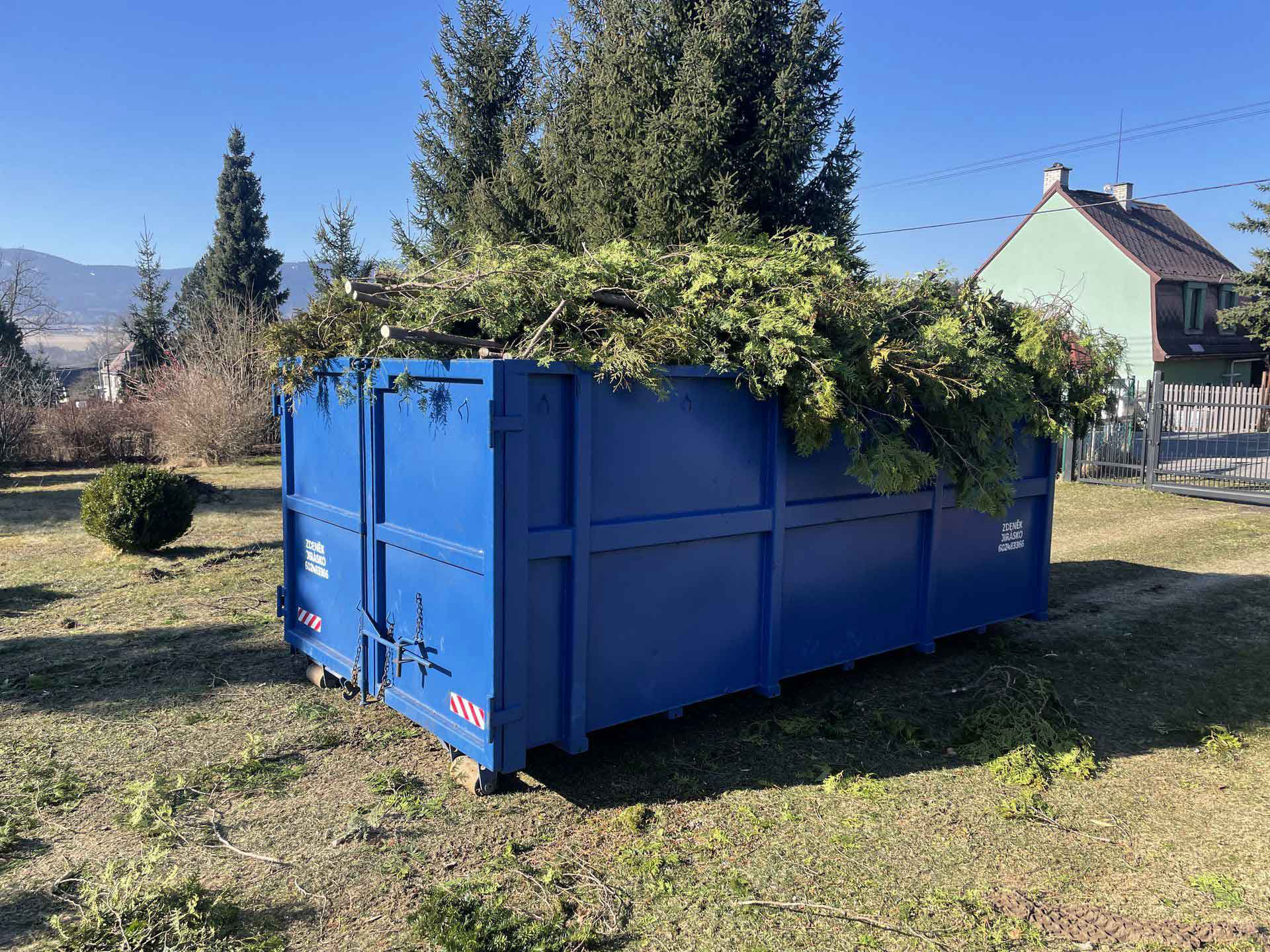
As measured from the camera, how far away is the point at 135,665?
21.9ft

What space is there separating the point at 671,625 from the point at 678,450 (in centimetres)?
99

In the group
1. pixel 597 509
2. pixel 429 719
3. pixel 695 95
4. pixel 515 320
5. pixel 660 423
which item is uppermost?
pixel 695 95

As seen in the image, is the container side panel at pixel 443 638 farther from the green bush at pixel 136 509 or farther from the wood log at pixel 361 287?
the green bush at pixel 136 509

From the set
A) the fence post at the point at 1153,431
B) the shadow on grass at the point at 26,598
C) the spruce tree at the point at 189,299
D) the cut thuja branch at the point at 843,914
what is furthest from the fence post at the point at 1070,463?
the spruce tree at the point at 189,299

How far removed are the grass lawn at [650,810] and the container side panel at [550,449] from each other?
1572mm

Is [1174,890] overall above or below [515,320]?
below

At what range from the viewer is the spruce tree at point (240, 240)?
3578 centimetres

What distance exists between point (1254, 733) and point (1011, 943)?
351 centimetres

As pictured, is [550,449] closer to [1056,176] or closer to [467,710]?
[467,710]

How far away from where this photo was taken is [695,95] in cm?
1324

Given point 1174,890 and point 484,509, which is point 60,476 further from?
point 1174,890

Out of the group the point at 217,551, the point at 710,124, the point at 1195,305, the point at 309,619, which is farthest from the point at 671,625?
the point at 1195,305

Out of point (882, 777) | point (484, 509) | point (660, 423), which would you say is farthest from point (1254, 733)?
point (484, 509)

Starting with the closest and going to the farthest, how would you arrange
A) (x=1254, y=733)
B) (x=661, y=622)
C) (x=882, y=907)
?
(x=882, y=907), (x=661, y=622), (x=1254, y=733)
